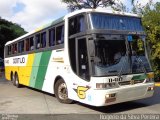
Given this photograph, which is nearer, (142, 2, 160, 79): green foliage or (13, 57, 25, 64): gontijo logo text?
(13, 57, 25, 64): gontijo logo text

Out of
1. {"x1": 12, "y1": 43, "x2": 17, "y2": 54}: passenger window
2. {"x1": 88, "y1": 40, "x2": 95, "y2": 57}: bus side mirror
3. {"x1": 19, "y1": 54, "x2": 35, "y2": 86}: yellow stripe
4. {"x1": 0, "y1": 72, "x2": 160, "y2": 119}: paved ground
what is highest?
{"x1": 12, "y1": 43, "x2": 17, "y2": 54}: passenger window

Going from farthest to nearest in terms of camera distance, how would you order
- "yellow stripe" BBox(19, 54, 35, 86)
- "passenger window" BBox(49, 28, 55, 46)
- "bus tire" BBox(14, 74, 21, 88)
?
"bus tire" BBox(14, 74, 21, 88) → "yellow stripe" BBox(19, 54, 35, 86) → "passenger window" BBox(49, 28, 55, 46)

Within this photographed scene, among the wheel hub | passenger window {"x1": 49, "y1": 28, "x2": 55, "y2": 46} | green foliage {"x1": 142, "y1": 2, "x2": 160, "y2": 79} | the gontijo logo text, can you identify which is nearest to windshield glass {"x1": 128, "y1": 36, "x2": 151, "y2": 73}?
the wheel hub

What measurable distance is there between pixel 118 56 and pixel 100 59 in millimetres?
681

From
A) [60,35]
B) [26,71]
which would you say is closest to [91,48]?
[60,35]

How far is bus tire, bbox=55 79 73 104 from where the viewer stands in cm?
1090

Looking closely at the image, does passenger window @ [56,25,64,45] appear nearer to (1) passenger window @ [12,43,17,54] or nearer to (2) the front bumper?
(2) the front bumper

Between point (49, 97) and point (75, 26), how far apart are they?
13.0 feet

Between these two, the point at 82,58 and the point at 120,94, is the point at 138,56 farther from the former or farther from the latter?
the point at 82,58

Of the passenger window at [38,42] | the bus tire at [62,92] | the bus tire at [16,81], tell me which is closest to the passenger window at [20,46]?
the bus tire at [16,81]

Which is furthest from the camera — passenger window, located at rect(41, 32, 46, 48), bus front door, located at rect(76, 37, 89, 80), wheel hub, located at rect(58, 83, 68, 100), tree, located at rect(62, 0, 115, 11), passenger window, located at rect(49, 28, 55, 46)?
tree, located at rect(62, 0, 115, 11)

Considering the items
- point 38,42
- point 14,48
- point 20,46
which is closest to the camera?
point 38,42

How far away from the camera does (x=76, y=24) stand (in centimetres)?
1004

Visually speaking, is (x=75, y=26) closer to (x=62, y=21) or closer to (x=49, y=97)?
(x=62, y=21)
